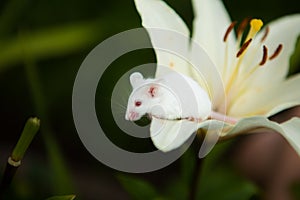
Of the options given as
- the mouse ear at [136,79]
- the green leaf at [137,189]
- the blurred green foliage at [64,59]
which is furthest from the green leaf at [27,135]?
the blurred green foliage at [64,59]

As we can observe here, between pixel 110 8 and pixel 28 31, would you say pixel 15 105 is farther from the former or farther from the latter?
pixel 110 8

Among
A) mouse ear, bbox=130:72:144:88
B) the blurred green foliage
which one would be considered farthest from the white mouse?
the blurred green foliage

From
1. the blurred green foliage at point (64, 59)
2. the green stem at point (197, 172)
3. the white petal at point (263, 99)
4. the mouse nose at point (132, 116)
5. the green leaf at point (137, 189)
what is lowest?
the green stem at point (197, 172)

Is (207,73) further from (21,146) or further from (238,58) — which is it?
(21,146)

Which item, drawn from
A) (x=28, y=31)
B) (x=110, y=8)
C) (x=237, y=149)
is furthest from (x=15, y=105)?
(x=237, y=149)

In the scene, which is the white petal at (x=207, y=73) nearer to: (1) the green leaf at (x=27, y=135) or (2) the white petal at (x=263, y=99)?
(2) the white petal at (x=263, y=99)
